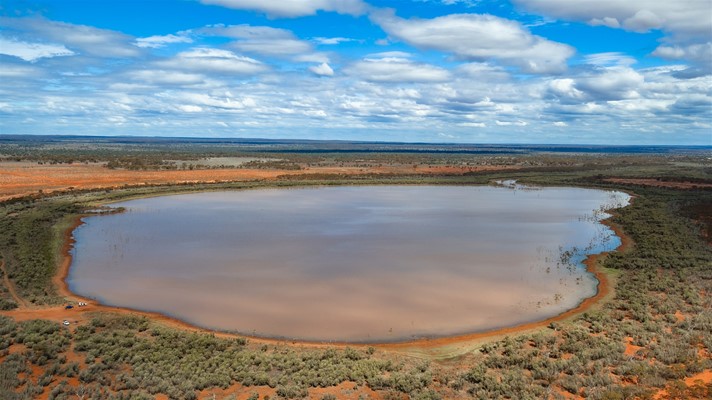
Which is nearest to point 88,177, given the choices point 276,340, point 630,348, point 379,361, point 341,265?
point 341,265

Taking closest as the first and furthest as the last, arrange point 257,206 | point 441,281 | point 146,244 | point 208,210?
point 441,281 → point 146,244 → point 208,210 → point 257,206

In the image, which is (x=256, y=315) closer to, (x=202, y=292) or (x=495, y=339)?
(x=202, y=292)

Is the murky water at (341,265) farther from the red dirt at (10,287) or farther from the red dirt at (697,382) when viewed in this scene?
the red dirt at (697,382)

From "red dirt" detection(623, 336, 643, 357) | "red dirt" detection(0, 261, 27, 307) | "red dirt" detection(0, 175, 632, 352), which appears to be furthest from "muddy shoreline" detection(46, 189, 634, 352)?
"red dirt" detection(623, 336, 643, 357)

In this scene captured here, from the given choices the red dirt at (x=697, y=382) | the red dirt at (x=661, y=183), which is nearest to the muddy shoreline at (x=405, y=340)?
the red dirt at (x=697, y=382)

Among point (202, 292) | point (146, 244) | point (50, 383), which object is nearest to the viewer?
point (50, 383)

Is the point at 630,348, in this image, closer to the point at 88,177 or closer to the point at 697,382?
the point at 697,382

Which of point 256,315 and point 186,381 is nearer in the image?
point 186,381

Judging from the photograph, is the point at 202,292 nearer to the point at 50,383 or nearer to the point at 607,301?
the point at 50,383

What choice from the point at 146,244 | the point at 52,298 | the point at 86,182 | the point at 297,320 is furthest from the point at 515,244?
the point at 86,182
